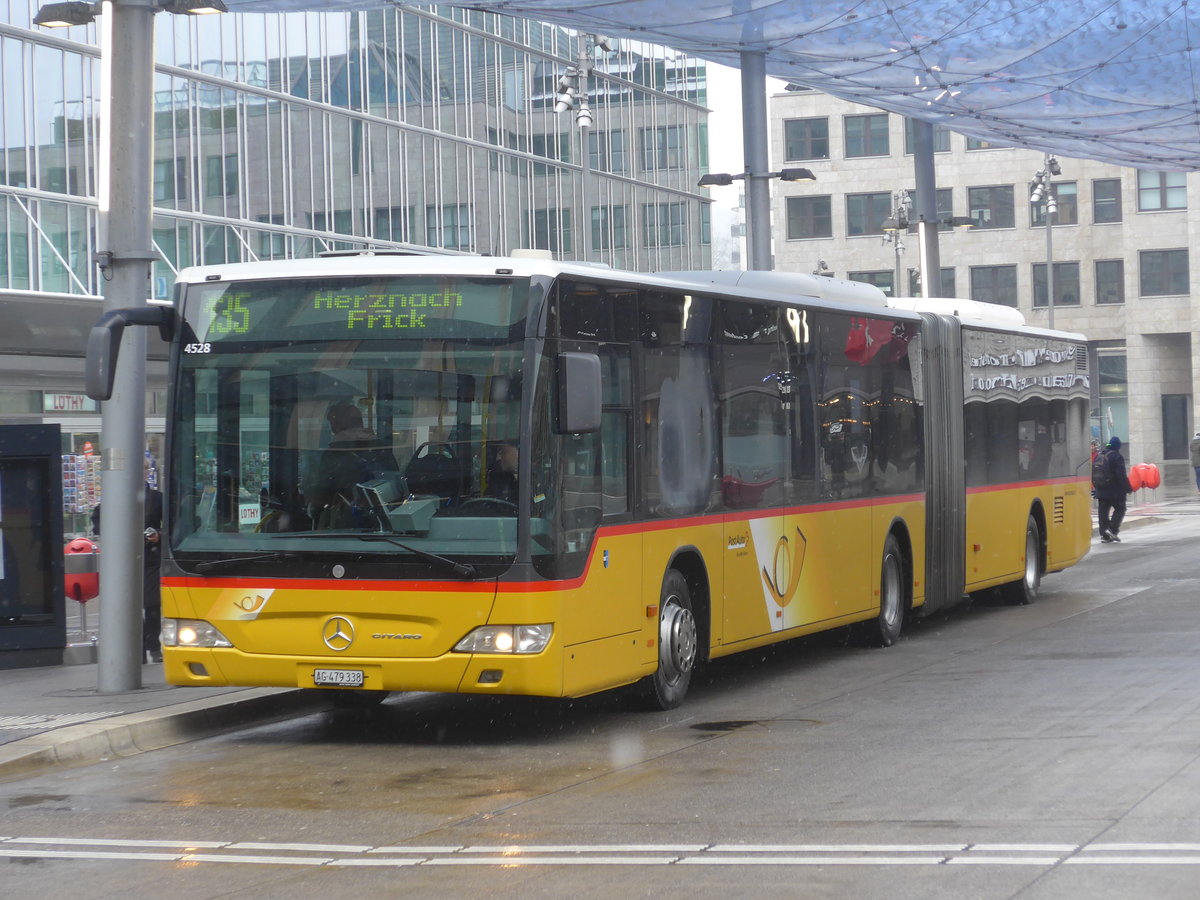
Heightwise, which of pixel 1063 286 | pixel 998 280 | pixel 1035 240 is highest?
pixel 1035 240

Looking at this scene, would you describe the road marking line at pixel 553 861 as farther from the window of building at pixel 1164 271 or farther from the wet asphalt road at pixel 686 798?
the window of building at pixel 1164 271

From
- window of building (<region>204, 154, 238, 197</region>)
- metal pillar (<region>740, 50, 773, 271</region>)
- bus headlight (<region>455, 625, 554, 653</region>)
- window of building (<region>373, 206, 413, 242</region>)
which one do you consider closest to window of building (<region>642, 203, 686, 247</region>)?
window of building (<region>373, 206, 413, 242</region>)

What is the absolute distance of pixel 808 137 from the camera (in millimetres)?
89500

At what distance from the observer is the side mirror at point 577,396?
10320 mm

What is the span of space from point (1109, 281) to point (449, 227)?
50.5 metres

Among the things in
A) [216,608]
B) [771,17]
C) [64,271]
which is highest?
[771,17]

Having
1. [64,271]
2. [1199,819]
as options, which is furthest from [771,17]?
[1199,819]

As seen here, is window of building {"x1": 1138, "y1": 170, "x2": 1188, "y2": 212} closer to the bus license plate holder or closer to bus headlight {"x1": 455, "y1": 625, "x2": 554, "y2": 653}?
bus headlight {"x1": 455, "y1": 625, "x2": 554, "y2": 653}

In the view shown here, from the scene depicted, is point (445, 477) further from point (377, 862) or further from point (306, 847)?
point (377, 862)

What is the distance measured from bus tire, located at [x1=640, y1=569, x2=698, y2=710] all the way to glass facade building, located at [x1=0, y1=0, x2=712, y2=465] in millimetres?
11328

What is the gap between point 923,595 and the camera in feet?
56.1

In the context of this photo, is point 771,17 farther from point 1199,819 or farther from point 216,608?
point 1199,819

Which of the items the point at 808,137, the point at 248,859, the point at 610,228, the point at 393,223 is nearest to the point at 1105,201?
the point at 808,137

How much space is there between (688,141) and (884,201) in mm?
36536
